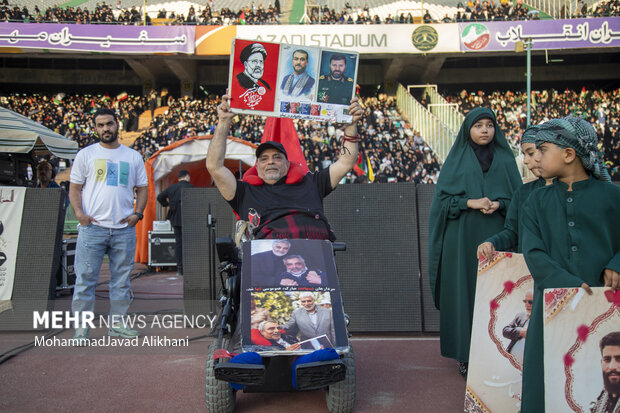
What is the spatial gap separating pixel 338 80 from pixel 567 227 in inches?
74.1

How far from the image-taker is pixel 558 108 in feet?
85.2

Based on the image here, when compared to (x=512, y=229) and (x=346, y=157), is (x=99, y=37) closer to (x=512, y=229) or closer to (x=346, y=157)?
(x=346, y=157)

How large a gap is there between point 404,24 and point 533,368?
24.6m

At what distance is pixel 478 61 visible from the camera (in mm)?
30141

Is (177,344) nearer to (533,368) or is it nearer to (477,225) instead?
(477,225)

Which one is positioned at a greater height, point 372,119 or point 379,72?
point 379,72

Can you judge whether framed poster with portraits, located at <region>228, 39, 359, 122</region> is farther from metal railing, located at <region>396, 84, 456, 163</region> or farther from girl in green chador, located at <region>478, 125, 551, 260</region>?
metal railing, located at <region>396, 84, 456, 163</region>

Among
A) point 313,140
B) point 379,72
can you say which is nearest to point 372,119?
point 313,140

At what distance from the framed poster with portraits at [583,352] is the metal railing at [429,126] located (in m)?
15.9

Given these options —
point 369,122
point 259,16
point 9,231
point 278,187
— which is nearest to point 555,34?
point 369,122

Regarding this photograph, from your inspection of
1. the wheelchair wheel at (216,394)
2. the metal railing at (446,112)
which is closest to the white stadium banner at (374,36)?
the metal railing at (446,112)

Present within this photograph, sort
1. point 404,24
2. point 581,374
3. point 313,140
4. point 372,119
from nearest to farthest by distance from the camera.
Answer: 1. point 581,374
2. point 313,140
3. point 372,119
4. point 404,24

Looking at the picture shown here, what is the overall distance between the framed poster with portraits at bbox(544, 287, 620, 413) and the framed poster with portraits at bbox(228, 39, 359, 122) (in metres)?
1.96

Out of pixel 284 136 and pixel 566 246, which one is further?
pixel 284 136
